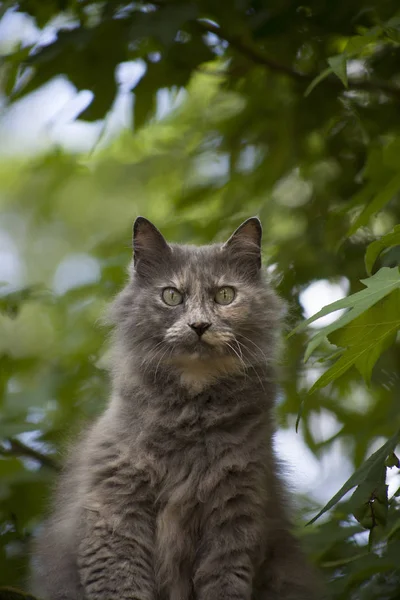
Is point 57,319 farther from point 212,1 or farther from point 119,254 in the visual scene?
point 212,1

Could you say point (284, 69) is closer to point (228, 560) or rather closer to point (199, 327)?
point (199, 327)

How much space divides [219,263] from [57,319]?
130 cm

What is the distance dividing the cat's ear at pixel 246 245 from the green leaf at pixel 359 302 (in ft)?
4.00

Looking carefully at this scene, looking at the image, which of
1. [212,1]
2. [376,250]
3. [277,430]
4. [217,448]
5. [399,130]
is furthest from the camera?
[399,130]

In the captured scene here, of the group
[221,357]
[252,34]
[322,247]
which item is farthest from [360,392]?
[252,34]

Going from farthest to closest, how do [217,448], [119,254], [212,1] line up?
[119,254] → [212,1] → [217,448]

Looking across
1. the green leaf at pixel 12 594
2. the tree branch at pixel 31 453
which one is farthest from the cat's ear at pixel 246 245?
the green leaf at pixel 12 594

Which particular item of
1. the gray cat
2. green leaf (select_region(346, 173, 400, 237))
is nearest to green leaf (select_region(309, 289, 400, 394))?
green leaf (select_region(346, 173, 400, 237))

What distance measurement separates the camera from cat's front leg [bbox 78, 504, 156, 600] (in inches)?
114

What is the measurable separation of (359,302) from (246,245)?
1363mm

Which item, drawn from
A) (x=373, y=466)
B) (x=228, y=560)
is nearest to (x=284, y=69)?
(x=373, y=466)

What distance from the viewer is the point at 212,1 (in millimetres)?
3557

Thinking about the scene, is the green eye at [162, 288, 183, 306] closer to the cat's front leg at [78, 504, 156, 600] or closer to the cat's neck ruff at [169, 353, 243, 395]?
the cat's neck ruff at [169, 353, 243, 395]

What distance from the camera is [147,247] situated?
344 centimetres
